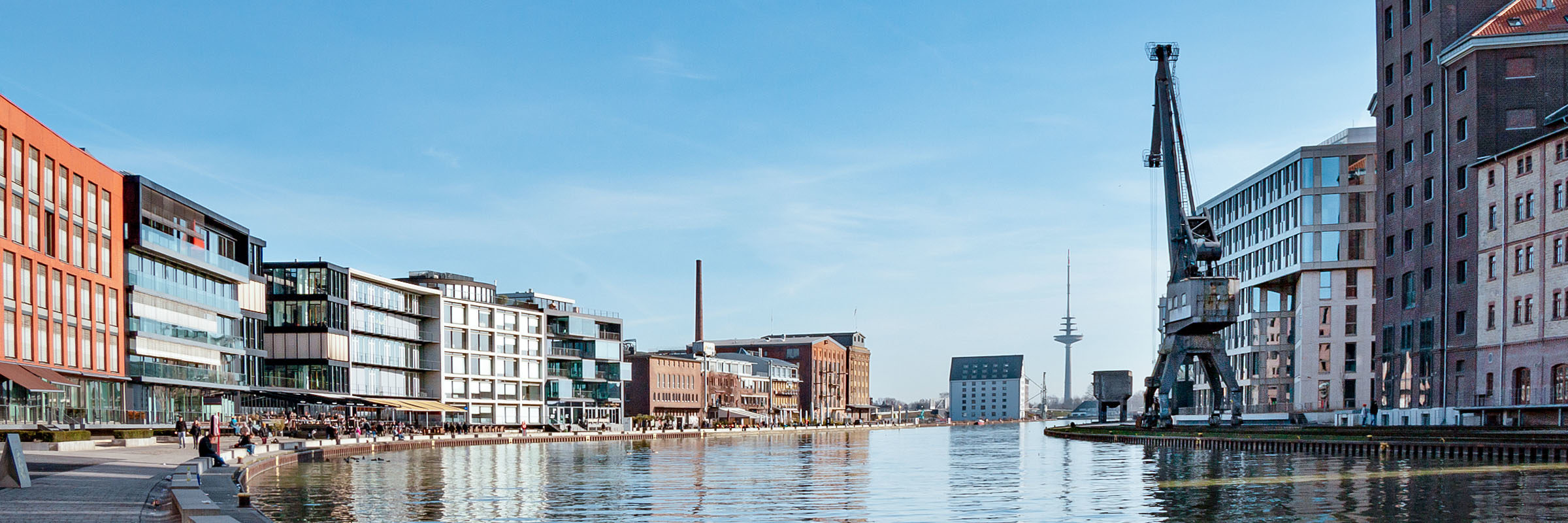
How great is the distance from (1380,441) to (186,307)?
229ft

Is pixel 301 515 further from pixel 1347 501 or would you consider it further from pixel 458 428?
pixel 458 428

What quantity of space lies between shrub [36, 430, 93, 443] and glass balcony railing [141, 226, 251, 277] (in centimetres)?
2581

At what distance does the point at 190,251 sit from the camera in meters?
91.9

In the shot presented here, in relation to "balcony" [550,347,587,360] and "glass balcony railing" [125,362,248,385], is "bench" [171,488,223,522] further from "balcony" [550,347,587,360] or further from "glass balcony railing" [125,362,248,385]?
"balcony" [550,347,587,360]

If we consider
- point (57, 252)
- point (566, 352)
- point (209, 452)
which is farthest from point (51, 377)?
point (566, 352)

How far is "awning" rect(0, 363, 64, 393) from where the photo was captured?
197 feet

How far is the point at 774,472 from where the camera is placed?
5694 cm

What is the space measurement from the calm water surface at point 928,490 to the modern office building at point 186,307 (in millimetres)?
23681

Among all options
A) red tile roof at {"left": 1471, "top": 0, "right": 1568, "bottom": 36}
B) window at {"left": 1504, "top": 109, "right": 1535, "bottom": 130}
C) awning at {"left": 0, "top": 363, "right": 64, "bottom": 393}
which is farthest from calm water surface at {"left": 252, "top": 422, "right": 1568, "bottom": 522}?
red tile roof at {"left": 1471, "top": 0, "right": 1568, "bottom": 36}

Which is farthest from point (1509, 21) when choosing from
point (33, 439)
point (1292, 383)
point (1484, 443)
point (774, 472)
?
point (33, 439)

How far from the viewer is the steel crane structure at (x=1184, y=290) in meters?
89.3

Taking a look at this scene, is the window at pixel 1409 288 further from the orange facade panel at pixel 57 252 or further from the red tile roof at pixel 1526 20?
the orange facade panel at pixel 57 252

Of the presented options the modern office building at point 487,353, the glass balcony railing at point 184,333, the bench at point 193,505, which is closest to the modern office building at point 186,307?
the glass balcony railing at point 184,333

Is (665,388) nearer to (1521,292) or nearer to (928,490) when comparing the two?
(1521,292)
